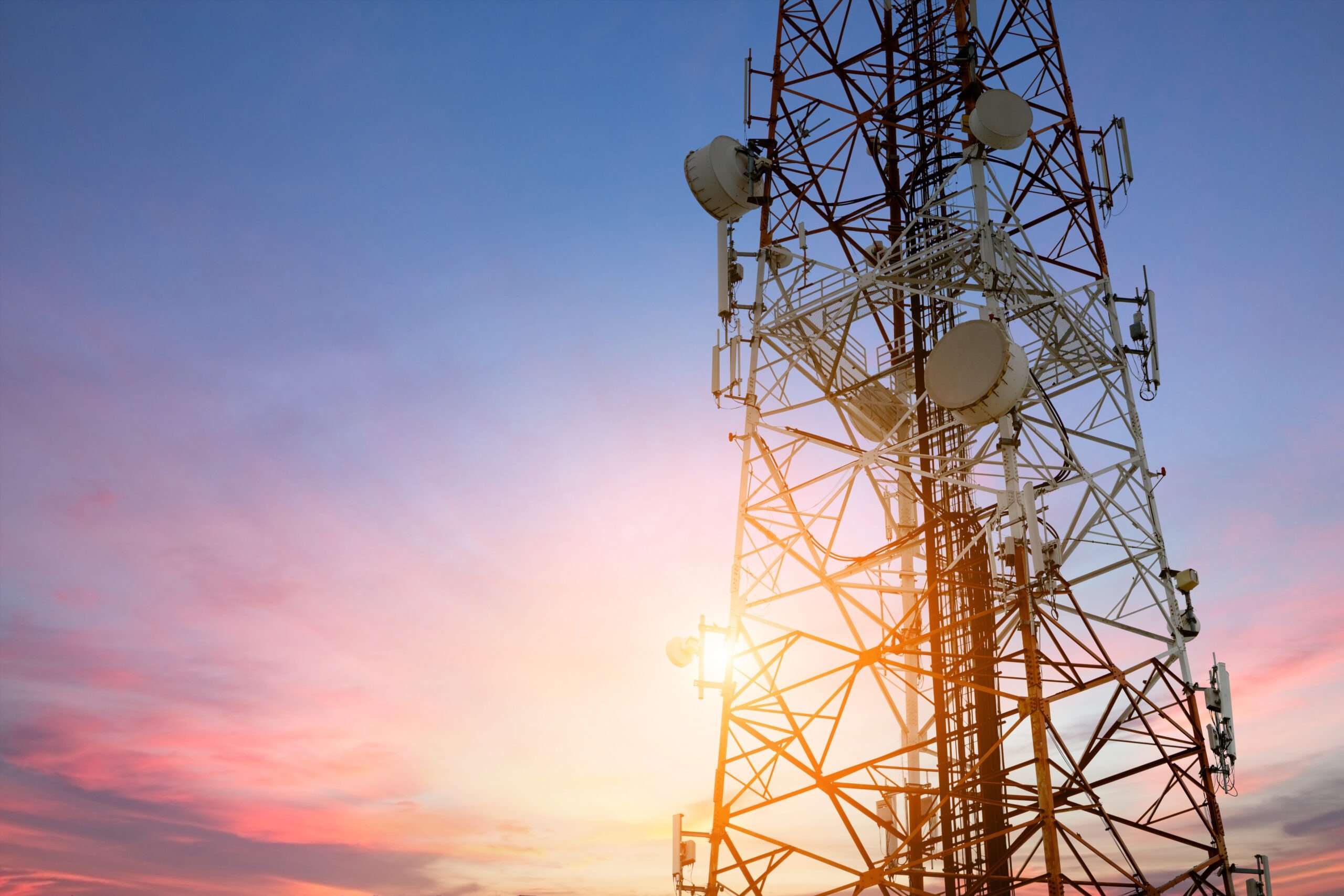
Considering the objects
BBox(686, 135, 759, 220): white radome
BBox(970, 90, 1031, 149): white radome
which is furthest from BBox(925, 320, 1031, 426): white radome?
BBox(686, 135, 759, 220): white radome

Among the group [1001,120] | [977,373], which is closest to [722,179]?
[1001,120]

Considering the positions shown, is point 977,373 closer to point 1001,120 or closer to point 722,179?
point 1001,120

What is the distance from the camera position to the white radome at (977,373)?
71.2ft

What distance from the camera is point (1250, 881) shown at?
68.8 ft

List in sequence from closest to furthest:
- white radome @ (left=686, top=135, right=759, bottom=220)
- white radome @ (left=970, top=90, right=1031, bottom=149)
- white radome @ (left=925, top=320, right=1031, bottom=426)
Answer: white radome @ (left=925, top=320, right=1031, bottom=426), white radome @ (left=970, top=90, right=1031, bottom=149), white radome @ (left=686, top=135, right=759, bottom=220)

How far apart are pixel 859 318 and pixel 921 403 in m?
3.23

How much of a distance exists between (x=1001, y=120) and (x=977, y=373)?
646 centimetres

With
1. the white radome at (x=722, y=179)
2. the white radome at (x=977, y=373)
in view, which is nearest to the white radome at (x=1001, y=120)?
the white radome at (x=977, y=373)

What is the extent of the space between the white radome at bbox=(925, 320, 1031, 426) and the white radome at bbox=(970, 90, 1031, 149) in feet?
16.0

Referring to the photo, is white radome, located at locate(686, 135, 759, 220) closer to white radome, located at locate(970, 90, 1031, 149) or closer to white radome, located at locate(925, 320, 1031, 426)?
white radome, located at locate(970, 90, 1031, 149)

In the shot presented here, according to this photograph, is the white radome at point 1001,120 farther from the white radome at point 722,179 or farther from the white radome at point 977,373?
the white radome at point 722,179

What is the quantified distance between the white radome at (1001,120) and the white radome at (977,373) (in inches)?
192

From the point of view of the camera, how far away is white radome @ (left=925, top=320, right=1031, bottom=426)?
21.7 meters

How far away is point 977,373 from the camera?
2202cm
